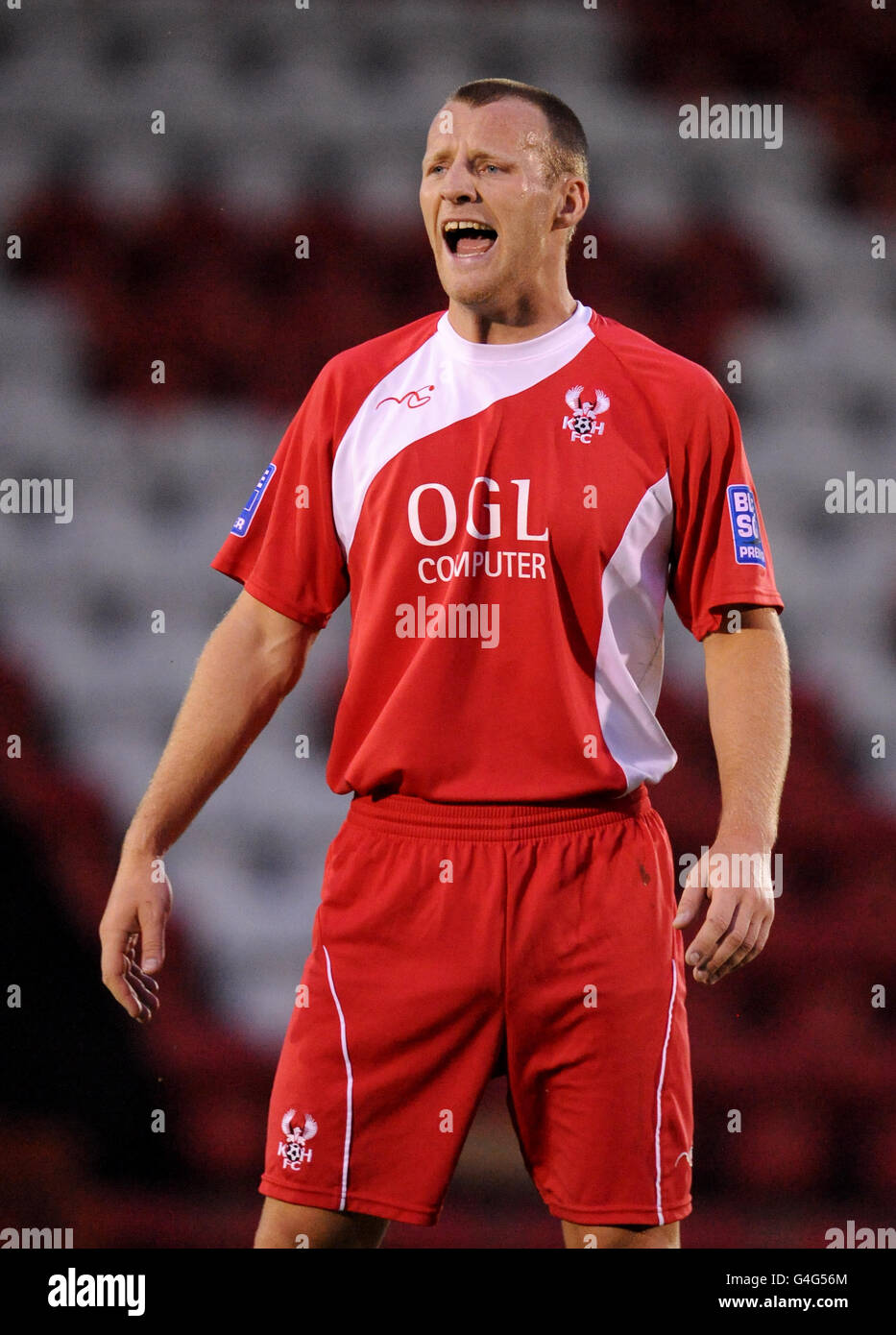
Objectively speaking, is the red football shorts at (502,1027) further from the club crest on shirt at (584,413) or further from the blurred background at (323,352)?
the blurred background at (323,352)

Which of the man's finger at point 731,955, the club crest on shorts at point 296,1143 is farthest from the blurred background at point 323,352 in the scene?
the man's finger at point 731,955

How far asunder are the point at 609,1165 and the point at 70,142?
1.64 meters

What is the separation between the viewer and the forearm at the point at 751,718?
1278mm

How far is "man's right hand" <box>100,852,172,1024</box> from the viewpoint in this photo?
133 centimetres

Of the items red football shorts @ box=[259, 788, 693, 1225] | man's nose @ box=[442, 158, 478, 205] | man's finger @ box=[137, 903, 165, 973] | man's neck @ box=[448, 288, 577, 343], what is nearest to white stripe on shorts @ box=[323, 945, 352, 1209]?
red football shorts @ box=[259, 788, 693, 1225]

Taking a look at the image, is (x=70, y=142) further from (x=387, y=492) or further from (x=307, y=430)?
(x=387, y=492)

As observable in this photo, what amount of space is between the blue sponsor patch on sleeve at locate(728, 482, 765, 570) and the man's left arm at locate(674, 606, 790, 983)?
46 mm

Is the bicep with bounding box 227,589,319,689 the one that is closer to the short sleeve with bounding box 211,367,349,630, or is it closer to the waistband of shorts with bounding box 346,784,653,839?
the short sleeve with bounding box 211,367,349,630

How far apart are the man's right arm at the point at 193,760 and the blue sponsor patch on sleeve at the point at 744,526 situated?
16.4 inches

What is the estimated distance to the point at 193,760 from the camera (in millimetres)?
1387

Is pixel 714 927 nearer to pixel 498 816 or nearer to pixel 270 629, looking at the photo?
pixel 498 816

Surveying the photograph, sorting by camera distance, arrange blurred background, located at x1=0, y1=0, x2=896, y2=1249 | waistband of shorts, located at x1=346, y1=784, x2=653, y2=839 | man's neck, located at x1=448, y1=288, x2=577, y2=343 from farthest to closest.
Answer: blurred background, located at x1=0, y1=0, x2=896, y2=1249, man's neck, located at x1=448, y1=288, x2=577, y2=343, waistband of shorts, located at x1=346, y1=784, x2=653, y2=839

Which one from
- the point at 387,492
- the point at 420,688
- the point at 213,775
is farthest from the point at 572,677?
the point at 213,775

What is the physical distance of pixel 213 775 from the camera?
140cm
